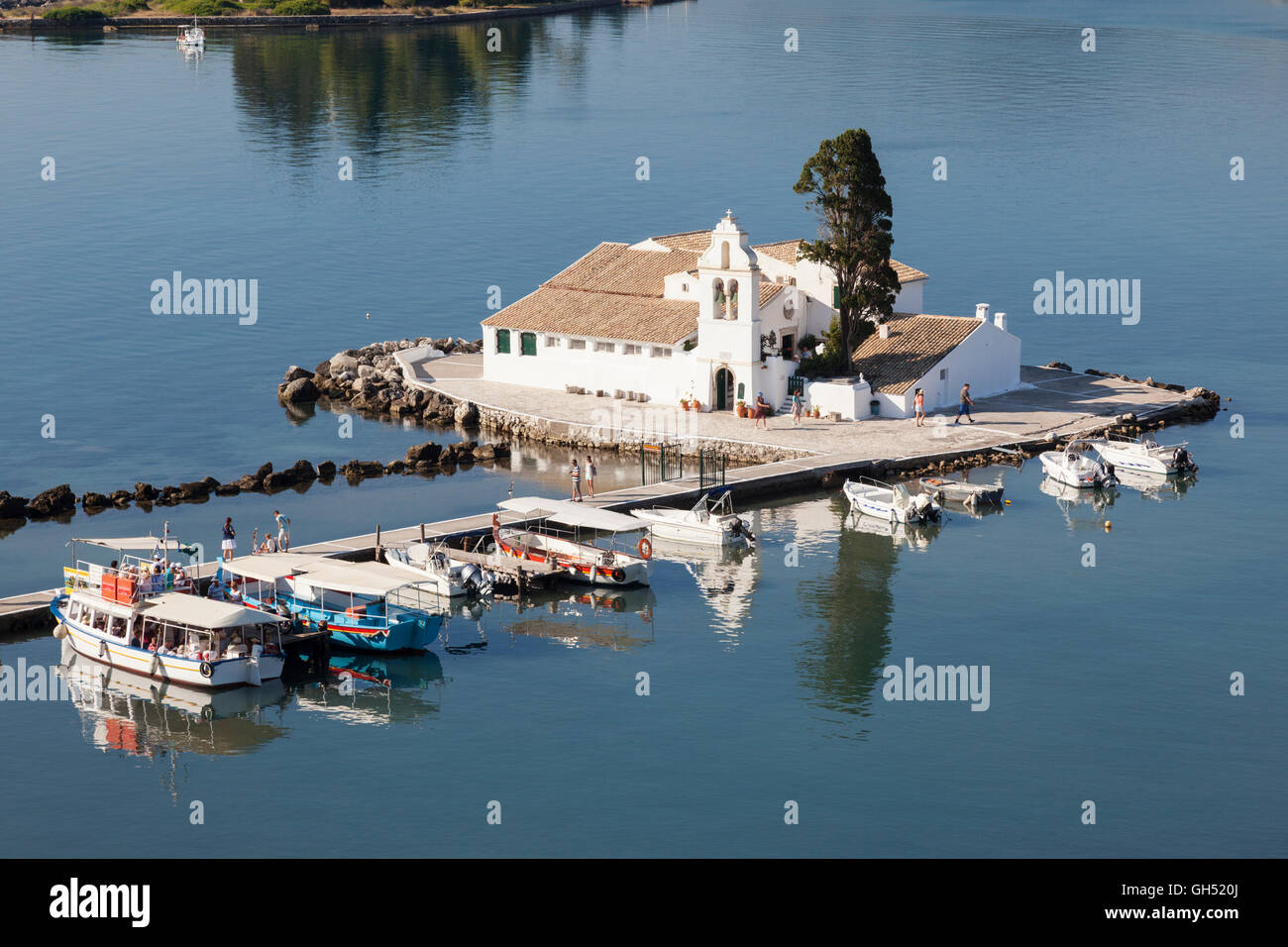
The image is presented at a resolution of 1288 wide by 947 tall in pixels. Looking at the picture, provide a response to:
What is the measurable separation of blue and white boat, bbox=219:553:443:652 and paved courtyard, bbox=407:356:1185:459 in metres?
21.3

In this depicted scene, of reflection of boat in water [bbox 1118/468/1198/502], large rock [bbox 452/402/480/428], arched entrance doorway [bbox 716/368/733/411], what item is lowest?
reflection of boat in water [bbox 1118/468/1198/502]

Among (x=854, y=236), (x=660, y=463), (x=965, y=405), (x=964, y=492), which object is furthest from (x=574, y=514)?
(x=854, y=236)

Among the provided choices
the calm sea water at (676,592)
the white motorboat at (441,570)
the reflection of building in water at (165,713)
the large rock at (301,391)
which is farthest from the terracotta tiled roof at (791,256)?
the reflection of building in water at (165,713)

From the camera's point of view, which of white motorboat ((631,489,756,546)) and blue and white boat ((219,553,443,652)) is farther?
white motorboat ((631,489,756,546))

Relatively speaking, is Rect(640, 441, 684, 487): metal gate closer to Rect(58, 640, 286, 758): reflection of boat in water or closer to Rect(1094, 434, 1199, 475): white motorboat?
Answer: Rect(1094, 434, 1199, 475): white motorboat

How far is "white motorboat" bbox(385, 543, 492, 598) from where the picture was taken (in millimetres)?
59656

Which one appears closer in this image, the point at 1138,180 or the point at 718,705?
the point at 718,705

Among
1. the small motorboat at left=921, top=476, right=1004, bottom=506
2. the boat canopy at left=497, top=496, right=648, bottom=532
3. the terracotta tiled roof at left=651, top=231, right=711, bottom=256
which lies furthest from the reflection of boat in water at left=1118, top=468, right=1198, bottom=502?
the terracotta tiled roof at left=651, top=231, right=711, bottom=256

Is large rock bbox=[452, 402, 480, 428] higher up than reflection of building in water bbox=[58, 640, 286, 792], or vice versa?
Answer: large rock bbox=[452, 402, 480, 428]

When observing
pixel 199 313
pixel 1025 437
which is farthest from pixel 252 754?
pixel 199 313

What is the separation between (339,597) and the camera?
56.8 meters
